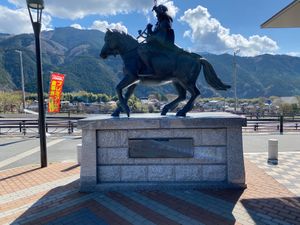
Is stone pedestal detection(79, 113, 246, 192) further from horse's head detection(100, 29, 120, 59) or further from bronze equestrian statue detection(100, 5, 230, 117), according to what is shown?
horse's head detection(100, 29, 120, 59)

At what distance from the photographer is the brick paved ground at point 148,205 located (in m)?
4.36

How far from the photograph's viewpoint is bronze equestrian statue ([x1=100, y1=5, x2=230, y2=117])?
6.27 m

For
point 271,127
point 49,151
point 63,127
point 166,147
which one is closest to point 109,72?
point 63,127

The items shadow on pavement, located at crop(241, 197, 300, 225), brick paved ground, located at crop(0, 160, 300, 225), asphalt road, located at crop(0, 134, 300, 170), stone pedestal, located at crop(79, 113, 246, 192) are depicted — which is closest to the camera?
shadow on pavement, located at crop(241, 197, 300, 225)

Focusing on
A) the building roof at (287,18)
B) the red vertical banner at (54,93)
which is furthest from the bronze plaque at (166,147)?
the red vertical banner at (54,93)

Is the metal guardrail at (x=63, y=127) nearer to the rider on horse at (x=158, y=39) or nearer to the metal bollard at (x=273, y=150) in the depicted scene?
the metal bollard at (x=273, y=150)

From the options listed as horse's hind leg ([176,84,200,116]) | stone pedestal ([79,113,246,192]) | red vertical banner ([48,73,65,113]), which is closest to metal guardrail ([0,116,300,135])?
red vertical banner ([48,73,65,113])

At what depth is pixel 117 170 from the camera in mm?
5832

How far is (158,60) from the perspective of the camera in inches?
247

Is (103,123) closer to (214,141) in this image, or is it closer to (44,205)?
(44,205)

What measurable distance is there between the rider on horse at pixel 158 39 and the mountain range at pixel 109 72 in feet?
221

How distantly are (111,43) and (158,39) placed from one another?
1.20 meters

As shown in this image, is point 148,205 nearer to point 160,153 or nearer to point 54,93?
point 160,153

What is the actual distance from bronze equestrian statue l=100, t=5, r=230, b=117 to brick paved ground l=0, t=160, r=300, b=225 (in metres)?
2.15
